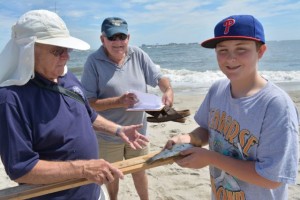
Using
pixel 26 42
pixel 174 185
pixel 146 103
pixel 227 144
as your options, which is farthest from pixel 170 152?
pixel 174 185

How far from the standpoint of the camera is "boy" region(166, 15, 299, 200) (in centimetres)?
167

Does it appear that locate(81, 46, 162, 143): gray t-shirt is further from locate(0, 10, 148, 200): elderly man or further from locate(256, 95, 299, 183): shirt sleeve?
locate(256, 95, 299, 183): shirt sleeve

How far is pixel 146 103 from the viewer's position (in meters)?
3.36

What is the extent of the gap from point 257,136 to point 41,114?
125 cm

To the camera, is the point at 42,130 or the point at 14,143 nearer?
the point at 14,143

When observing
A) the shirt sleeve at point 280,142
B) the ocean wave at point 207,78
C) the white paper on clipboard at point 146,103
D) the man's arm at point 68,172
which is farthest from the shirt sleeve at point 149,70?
the ocean wave at point 207,78

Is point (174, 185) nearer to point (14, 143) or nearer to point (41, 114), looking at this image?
point (41, 114)

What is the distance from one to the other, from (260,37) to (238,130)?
0.55 metres

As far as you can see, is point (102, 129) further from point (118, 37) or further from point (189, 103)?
point (189, 103)

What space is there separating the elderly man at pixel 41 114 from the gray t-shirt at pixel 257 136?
2.24 ft

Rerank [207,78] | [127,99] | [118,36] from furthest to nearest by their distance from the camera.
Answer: [207,78], [118,36], [127,99]

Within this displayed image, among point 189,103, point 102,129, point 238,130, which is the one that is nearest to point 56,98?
point 102,129

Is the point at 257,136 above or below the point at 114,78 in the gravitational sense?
below

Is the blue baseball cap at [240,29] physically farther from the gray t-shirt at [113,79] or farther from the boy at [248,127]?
the gray t-shirt at [113,79]
